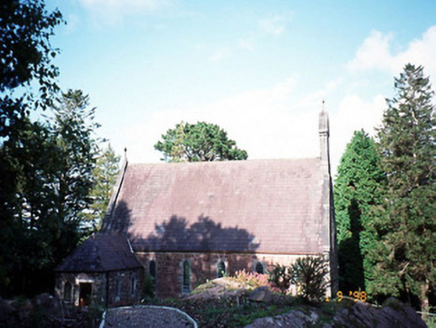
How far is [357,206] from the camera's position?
3030 cm

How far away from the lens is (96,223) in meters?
39.5

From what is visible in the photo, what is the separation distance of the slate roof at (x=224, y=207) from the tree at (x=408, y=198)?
572 cm

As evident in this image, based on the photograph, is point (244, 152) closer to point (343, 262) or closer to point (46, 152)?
point (343, 262)

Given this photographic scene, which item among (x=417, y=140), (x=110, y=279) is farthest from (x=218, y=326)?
(x=417, y=140)

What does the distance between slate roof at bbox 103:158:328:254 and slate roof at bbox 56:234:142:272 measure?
1.52m

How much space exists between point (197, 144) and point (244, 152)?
6315 millimetres

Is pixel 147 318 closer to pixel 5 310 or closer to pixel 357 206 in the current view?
pixel 5 310

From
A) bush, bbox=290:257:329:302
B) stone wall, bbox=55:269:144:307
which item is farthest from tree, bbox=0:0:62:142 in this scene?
stone wall, bbox=55:269:144:307

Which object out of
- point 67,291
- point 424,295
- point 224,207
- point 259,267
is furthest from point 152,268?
point 424,295

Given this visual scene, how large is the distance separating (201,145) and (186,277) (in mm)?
23981

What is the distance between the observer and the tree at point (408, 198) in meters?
24.3

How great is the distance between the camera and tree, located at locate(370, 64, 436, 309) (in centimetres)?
2433

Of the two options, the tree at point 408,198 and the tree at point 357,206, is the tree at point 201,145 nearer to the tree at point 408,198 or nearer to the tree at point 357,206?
the tree at point 357,206

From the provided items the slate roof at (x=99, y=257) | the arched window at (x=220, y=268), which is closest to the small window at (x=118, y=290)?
the slate roof at (x=99, y=257)
